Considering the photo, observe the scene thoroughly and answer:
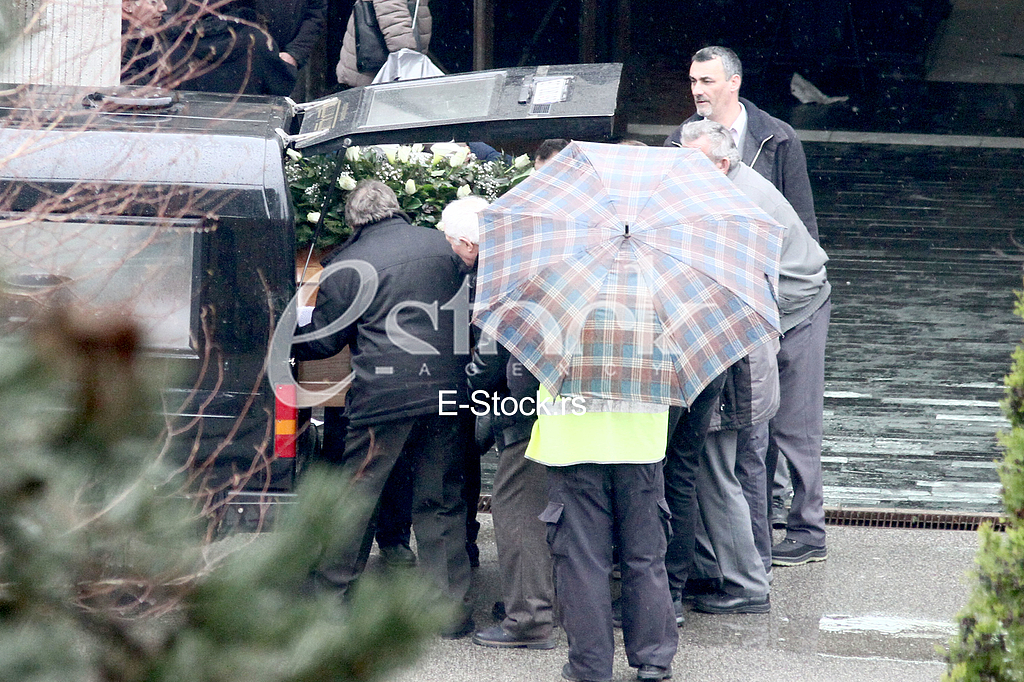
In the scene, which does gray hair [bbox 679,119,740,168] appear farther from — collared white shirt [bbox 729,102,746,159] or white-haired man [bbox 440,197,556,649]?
white-haired man [bbox 440,197,556,649]

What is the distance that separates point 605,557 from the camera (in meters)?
4.59

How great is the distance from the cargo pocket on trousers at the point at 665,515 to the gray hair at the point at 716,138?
1.51 metres

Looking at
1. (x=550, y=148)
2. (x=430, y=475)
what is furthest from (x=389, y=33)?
(x=430, y=475)

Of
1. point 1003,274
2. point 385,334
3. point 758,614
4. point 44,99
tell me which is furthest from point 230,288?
point 1003,274

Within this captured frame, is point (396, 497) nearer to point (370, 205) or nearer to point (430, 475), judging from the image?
point (430, 475)

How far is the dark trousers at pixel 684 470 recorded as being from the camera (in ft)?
15.8

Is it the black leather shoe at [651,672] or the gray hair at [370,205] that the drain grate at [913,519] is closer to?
the black leather shoe at [651,672]

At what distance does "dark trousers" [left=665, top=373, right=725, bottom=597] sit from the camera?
482 centimetres

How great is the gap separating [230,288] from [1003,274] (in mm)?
8246

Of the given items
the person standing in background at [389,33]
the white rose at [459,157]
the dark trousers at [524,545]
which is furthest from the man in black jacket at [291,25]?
the dark trousers at [524,545]

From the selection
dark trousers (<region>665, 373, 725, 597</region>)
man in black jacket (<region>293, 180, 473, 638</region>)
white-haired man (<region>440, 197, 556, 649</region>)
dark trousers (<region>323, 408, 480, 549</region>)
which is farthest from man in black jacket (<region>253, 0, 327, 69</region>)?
dark trousers (<region>665, 373, 725, 597</region>)

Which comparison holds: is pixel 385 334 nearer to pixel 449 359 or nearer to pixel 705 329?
pixel 449 359

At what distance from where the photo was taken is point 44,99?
193 inches

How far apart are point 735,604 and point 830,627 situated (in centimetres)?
38
